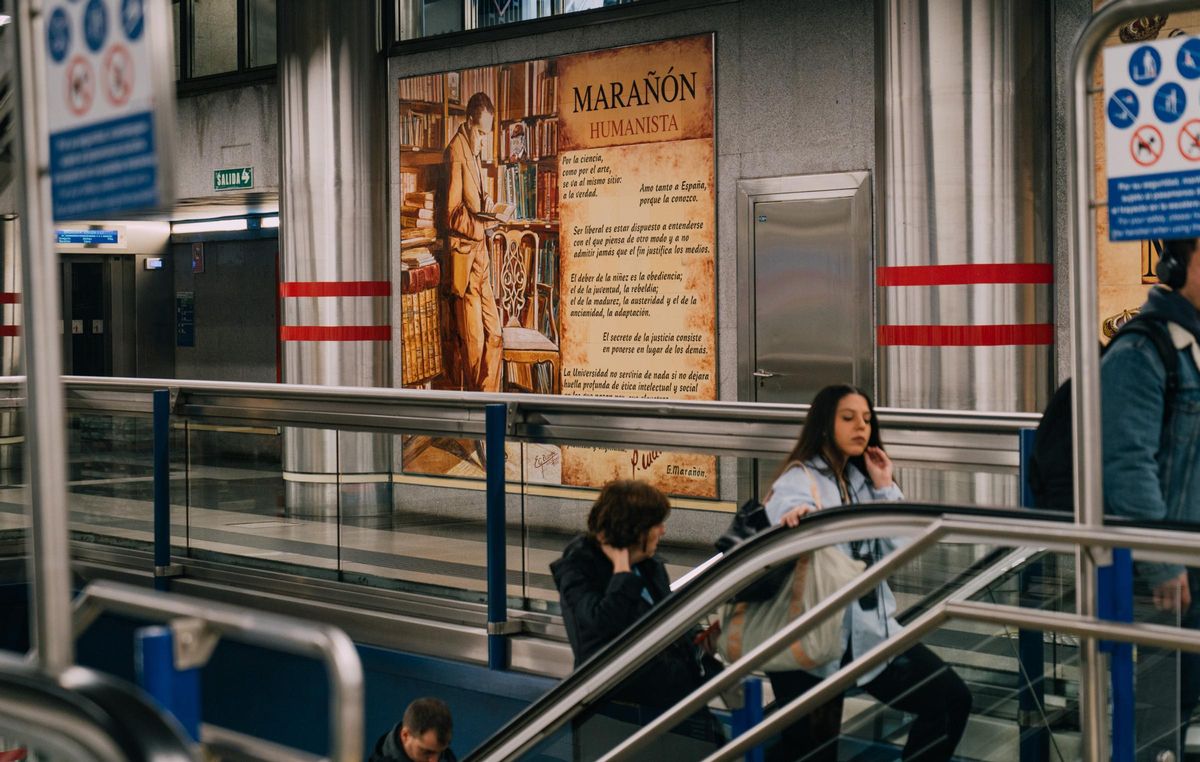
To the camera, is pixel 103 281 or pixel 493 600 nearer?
pixel 493 600

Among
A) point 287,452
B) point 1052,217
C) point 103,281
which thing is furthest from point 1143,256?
point 103,281

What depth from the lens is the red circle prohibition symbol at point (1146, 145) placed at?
2.84 meters

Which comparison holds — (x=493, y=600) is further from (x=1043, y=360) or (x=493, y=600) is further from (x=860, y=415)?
(x=1043, y=360)

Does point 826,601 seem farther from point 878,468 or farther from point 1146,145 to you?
point 878,468

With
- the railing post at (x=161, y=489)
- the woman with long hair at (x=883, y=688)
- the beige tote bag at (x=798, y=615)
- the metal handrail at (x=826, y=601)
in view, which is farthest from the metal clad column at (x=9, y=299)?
the woman with long hair at (x=883, y=688)

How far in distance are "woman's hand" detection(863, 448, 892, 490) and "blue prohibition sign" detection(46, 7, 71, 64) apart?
2.84 meters

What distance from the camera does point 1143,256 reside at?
7.32 m

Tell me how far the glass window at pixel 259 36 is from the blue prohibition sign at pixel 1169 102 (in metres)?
10.5

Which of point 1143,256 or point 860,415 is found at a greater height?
point 1143,256

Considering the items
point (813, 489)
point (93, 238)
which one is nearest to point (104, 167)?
point (813, 489)

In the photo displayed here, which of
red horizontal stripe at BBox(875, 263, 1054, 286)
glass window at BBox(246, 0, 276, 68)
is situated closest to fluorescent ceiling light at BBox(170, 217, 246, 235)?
glass window at BBox(246, 0, 276, 68)

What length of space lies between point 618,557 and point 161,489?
134 inches

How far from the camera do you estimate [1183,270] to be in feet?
11.0

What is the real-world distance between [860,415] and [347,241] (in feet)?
22.0
